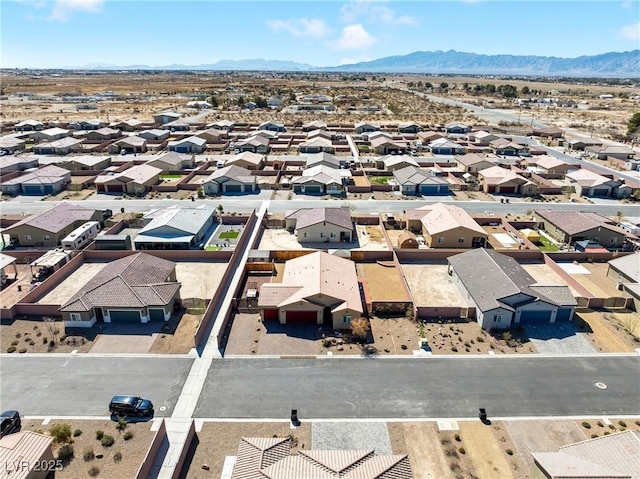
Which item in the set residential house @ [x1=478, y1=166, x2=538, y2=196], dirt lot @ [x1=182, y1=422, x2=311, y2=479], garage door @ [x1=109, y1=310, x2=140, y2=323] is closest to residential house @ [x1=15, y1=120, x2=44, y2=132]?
garage door @ [x1=109, y1=310, x2=140, y2=323]

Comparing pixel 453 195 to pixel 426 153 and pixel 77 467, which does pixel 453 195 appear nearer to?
pixel 426 153

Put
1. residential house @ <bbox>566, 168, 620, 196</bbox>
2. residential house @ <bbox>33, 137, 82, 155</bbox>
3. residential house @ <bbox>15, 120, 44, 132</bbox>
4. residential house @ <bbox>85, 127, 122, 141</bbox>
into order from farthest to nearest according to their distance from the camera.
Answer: residential house @ <bbox>15, 120, 44, 132</bbox> < residential house @ <bbox>85, 127, 122, 141</bbox> < residential house @ <bbox>33, 137, 82, 155</bbox> < residential house @ <bbox>566, 168, 620, 196</bbox>

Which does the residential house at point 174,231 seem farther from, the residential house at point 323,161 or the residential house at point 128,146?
the residential house at point 128,146

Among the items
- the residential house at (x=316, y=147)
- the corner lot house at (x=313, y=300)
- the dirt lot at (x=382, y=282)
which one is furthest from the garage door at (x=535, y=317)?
the residential house at (x=316, y=147)

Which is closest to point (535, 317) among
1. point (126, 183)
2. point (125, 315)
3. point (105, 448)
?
point (105, 448)

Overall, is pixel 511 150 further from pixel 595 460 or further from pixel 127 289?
pixel 127 289

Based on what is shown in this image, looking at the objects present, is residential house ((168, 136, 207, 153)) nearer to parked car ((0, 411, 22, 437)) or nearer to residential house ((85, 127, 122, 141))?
residential house ((85, 127, 122, 141))
